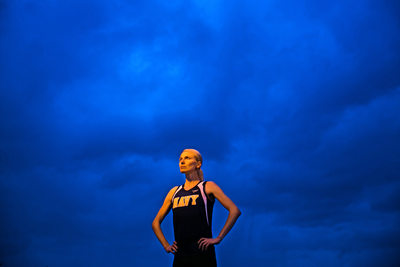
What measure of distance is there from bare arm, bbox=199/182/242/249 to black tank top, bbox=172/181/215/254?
5.9 inches

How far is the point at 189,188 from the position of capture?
7207 mm

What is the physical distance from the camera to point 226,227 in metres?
6.64

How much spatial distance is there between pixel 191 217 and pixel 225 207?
0.65 metres

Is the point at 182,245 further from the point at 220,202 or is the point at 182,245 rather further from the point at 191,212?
the point at 220,202

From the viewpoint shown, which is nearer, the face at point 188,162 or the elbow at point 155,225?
the face at point 188,162

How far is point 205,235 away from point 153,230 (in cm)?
129

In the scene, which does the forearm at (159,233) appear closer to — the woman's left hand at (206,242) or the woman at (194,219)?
the woman at (194,219)

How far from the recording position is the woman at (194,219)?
6473 mm

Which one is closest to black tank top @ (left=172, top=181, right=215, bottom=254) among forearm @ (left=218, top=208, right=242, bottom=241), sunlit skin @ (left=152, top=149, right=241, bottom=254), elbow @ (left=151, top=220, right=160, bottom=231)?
sunlit skin @ (left=152, top=149, right=241, bottom=254)

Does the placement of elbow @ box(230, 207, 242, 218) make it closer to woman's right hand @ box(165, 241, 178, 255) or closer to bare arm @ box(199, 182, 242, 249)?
bare arm @ box(199, 182, 242, 249)

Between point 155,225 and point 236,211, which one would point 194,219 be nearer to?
point 236,211

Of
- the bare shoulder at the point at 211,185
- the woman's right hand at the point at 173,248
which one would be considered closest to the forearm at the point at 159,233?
the woman's right hand at the point at 173,248

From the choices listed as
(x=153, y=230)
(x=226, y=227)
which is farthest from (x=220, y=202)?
(x=153, y=230)

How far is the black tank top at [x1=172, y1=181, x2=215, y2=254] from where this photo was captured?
6.61m
